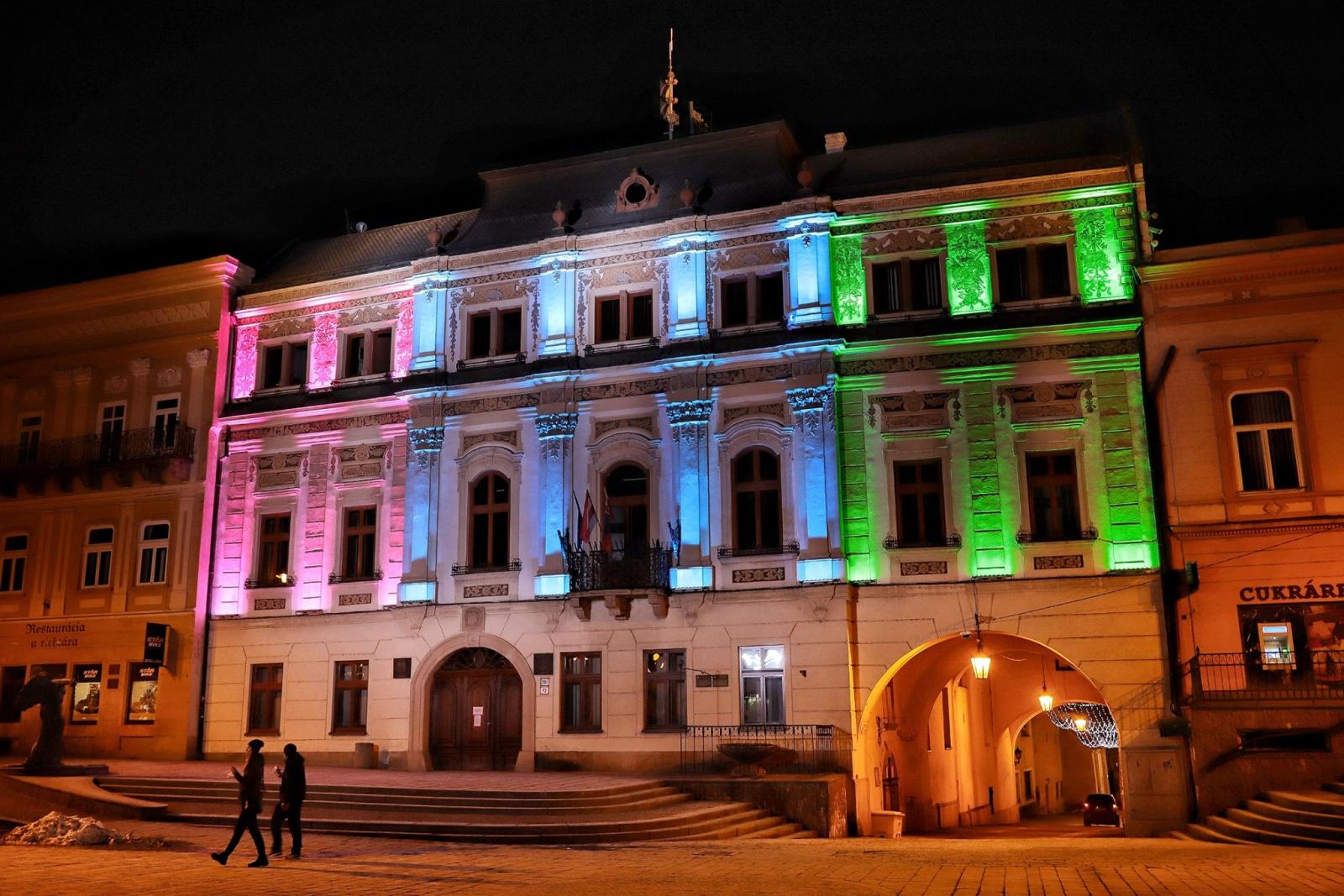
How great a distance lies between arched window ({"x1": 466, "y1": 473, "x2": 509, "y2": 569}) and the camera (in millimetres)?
28156

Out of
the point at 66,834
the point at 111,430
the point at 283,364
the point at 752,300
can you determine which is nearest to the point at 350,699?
the point at 283,364

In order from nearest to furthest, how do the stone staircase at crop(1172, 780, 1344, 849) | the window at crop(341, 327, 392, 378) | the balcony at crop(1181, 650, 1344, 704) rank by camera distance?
the stone staircase at crop(1172, 780, 1344, 849), the balcony at crop(1181, 650, 1344, 704), the window at crop(341, 327, 392, 378)

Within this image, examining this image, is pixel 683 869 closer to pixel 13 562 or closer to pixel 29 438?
pixel 13 562

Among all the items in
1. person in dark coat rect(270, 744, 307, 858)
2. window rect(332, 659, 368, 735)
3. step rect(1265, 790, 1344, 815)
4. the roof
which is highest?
the roof

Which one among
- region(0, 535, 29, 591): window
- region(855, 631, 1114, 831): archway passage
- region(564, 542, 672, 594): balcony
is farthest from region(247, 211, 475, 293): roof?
region(855, 631, 1114, 831): archway passage

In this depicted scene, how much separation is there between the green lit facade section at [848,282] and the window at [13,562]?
22968 mm

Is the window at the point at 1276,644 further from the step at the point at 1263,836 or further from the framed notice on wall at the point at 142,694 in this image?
the framed notice on wall at the point at 142,694

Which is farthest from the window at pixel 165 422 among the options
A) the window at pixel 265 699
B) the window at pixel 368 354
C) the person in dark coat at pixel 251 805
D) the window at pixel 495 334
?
the person in dark coat at pixel 251 805

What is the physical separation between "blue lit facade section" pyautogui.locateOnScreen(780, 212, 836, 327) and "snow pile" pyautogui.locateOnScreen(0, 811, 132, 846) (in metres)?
16.3

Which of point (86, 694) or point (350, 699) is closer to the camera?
point (350, 699)

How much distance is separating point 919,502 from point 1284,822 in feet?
29.9

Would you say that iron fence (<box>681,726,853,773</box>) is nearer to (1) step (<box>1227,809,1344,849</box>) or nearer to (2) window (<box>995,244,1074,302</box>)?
(1) step (<box>1227,809,1344,849</box>)

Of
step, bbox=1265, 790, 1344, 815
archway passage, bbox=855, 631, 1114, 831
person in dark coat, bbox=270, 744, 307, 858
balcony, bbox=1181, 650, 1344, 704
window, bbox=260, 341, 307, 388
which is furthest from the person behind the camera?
window, bbox=260, 341, 307, 388

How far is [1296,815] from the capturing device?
18.9 meters
